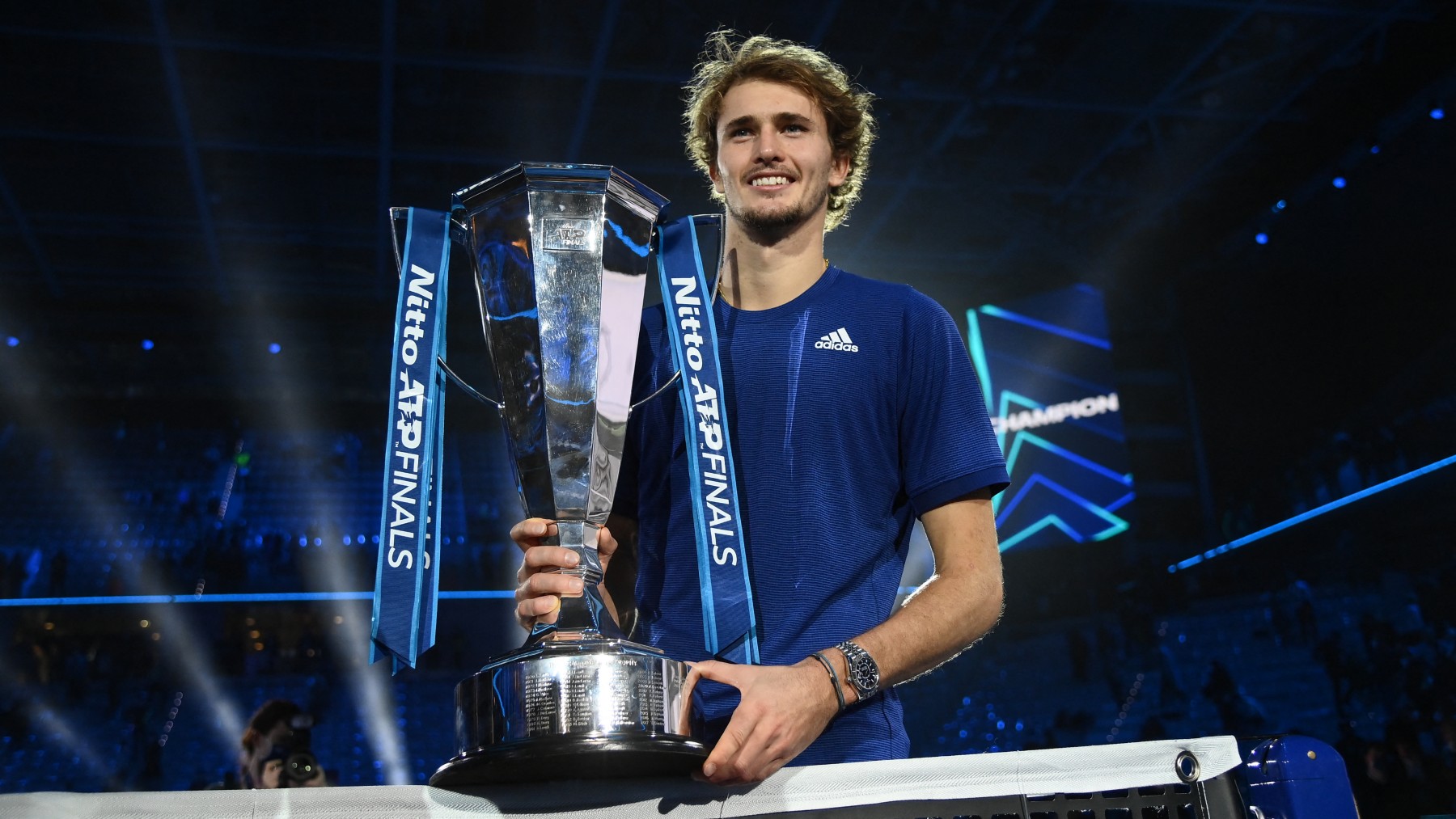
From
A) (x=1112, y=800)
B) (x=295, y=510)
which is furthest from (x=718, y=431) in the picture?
(x=295, y=510)

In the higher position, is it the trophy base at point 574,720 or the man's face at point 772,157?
the man's face at point 772,157

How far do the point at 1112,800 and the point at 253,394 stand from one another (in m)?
8.09

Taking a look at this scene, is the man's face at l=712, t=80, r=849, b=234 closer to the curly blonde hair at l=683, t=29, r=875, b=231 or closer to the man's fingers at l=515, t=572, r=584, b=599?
the curly blonde hair at l=683, t=29, r=875, b=231

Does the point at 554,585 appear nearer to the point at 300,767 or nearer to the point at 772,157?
the point at 772,157

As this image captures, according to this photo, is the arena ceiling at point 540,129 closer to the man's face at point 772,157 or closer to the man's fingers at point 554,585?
the man's face at point 772,157

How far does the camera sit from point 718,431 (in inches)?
37.8

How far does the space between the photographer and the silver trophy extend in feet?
10.6

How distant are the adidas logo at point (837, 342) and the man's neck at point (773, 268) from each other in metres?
0.08

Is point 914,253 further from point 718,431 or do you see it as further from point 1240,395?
point 718,431

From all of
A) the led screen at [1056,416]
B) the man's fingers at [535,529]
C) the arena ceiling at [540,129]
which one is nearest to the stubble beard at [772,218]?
the man's fingers at [535,529]

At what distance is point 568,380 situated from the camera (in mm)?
854

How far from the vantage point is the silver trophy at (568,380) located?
0.73 meters

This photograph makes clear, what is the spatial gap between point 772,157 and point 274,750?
344cm

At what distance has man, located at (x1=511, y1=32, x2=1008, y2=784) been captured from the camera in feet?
3.16
